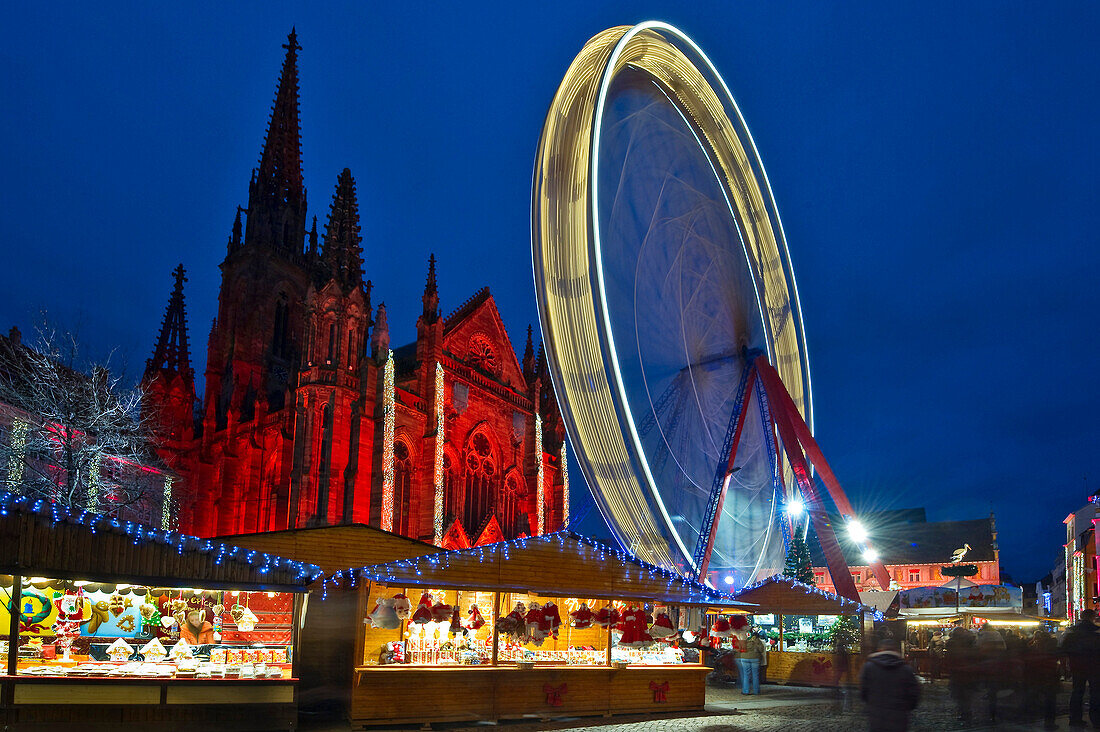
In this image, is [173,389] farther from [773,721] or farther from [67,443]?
[773,721]

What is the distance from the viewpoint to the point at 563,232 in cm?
2094

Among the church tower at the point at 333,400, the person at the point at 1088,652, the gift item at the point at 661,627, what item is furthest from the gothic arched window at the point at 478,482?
the person at the point at 1088,652

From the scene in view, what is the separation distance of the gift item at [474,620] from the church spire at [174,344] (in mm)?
43298

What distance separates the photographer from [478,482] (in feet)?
161

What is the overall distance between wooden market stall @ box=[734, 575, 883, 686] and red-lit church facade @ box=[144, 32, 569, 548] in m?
19.2

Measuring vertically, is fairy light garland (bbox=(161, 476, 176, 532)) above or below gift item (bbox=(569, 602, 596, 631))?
above

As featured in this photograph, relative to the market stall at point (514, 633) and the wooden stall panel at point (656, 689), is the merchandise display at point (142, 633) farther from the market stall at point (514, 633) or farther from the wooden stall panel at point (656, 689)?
the wooden stall panel at point (656, 689)

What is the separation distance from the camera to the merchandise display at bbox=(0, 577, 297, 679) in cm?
1376

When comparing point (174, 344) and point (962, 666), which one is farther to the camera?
point (174, 344)

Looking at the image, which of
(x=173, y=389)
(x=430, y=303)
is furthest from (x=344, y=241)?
(x=173, y=389)

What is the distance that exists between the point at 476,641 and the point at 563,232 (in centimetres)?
965

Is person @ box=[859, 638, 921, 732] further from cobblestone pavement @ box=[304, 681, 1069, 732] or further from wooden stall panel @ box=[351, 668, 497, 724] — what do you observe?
wooden stall panel @ box=[351, 668, 497, 724]

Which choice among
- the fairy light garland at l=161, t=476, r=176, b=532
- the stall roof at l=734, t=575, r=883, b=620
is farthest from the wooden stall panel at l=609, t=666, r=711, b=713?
the fairy light garland at l=161, t=476, r=176, b=532

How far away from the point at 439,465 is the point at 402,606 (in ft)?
95.2
